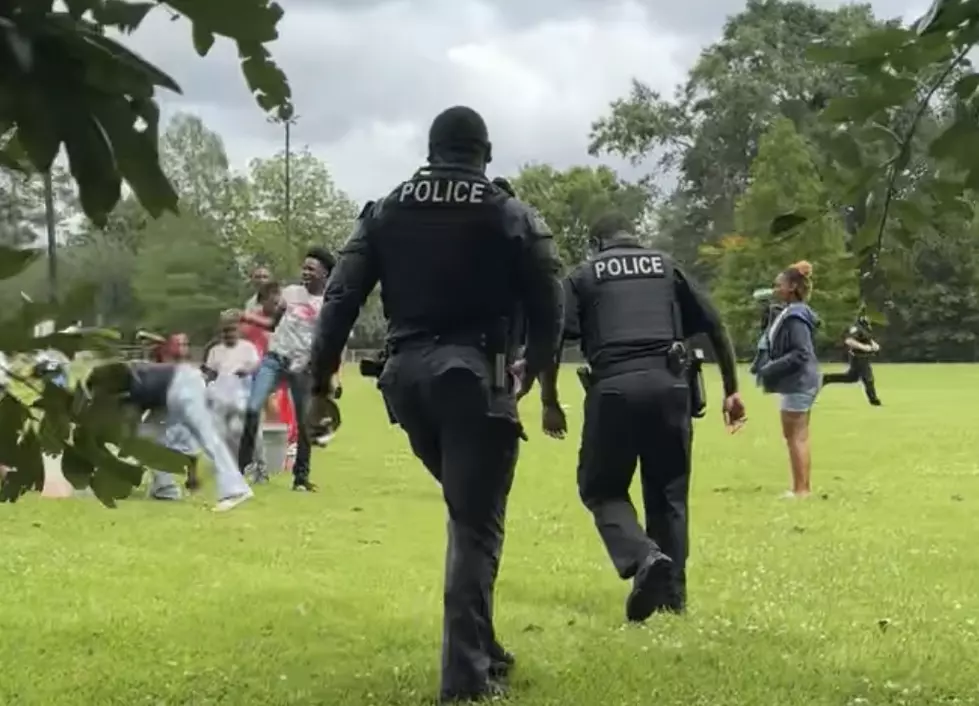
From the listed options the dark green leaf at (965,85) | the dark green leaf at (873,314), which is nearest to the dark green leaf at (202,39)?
the dark green leaf at (965,85)

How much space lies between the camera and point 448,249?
16.5 ft

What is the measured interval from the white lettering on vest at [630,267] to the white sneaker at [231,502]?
473cm

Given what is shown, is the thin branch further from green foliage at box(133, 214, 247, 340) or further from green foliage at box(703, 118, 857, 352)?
green foliage at box(133, 214, 247, 340)

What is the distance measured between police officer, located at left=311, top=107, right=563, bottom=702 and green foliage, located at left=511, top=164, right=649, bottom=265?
241ft

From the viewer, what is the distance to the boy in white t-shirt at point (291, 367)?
1216 centimetres

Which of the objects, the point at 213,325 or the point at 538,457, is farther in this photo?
the point at 538,457

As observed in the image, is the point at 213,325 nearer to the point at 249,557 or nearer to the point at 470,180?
the point at 470,180

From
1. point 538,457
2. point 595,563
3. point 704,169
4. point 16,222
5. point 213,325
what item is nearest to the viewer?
point 213,325

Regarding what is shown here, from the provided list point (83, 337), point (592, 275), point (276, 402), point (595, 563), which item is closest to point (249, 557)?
point (595, 563)

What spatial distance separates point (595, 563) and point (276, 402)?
581cm

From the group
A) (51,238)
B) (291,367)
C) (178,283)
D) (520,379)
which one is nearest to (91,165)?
(178,283)

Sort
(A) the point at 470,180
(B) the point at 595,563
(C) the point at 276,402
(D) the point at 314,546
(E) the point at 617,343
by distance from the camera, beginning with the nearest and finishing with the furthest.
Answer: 1. (A) the point at 470,180
2. (E) the point at 617,343
3. (B) the point at 595,563
4. (D) the point at 314,546
5. (C) the point at 276,402

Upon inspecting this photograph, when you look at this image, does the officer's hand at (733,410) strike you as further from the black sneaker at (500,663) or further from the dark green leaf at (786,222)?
the dark green leaf at (786,222)

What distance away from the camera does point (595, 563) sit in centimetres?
851
